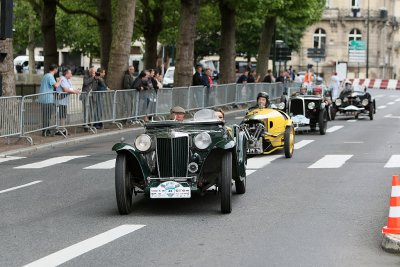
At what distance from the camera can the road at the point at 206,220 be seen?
32.6ft

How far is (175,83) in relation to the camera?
4103 centimetres

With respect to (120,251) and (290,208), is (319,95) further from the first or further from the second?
(120,251)

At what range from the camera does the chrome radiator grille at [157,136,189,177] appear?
1294cm

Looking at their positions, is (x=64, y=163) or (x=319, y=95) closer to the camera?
(x=64, y=163)

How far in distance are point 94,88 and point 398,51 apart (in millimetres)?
103058

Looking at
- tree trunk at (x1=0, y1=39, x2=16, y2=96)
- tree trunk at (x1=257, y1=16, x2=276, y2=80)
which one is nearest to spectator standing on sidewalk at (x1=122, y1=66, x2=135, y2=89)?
tree trunk at (x1=0, y1=39, x2=16, y2=96)

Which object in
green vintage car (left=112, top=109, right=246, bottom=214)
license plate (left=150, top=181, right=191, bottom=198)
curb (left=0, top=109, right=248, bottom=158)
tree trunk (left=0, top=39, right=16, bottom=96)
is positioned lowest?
curb (left=0, top=109, right=248, bottom=158)

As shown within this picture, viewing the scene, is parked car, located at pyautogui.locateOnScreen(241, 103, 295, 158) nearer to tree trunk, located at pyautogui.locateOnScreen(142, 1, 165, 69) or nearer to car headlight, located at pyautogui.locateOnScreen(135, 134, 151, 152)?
car headlight, located at pyautogui.locateOnScreen(135, 134, 151, 152)

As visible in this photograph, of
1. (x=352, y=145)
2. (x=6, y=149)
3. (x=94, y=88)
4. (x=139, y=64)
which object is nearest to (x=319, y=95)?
(x=352, y=145)

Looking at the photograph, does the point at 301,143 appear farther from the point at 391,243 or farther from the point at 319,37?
the point at 319,37

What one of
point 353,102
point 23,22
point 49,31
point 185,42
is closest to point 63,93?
point 353,102

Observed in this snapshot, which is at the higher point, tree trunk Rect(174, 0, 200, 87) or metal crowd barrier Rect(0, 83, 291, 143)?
tree trunk Rect(174, 0, 200, 87)

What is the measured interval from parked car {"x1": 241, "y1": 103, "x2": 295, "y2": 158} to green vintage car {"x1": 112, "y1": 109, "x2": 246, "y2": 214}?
8154mm

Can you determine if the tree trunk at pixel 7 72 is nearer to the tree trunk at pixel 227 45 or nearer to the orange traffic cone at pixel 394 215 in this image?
the orange traffic cone at pixel 394 215
